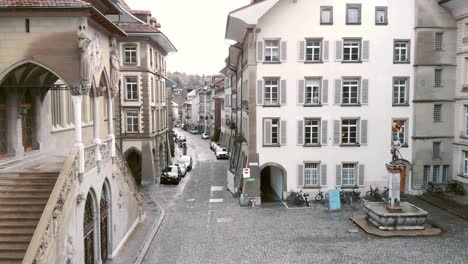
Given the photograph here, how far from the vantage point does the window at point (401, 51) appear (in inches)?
1227

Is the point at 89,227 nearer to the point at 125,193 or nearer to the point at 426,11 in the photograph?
the point at 125,193

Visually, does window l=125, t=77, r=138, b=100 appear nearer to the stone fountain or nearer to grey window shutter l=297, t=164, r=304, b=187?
grey window shutter l=297, t=164, r=304, b=187

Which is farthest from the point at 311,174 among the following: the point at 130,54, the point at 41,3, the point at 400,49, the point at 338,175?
the point at 41,3

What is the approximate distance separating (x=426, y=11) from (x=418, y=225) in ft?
52.1

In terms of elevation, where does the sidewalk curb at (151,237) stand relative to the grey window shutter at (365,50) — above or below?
below

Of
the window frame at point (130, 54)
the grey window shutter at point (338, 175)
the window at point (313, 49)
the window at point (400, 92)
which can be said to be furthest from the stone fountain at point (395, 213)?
the window frame at point (130, 54)

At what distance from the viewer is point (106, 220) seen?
19.2 meters

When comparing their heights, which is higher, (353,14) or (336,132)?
(353,14)

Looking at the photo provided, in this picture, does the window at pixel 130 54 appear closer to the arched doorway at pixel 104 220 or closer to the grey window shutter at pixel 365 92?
the grey window shutter at pixel 365 92

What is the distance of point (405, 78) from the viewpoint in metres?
31.4

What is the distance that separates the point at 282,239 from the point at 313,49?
46.9 ft

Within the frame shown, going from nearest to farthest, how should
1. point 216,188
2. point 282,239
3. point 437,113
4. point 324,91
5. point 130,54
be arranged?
1. point 282,239
2. point 324,91
3. point 437,113
4. point 216,188
5. point 130,54

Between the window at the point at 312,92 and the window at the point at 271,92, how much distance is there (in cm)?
217

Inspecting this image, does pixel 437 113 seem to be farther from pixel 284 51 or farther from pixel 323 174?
pixel 284 51
